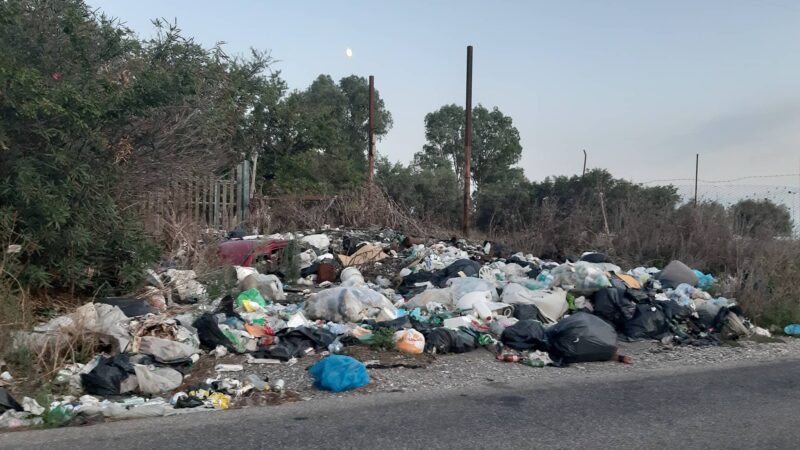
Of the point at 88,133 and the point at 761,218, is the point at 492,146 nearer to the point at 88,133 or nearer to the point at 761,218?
the point at 761,218

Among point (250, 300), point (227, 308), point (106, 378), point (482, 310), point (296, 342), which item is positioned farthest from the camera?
point (250, 300)

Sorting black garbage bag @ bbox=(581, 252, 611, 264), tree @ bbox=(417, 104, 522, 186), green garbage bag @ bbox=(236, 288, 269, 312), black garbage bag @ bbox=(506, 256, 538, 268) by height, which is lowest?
green garbage bag @ bbox=(236, 288, 269, 312)

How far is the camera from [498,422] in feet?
15.9

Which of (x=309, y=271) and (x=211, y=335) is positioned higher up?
(x=309, y=271)

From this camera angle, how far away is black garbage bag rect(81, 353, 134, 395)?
215 inches

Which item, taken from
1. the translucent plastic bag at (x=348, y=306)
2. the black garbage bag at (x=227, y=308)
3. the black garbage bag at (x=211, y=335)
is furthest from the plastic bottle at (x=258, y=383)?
the translucent plastic bag at (x=348, y=306)

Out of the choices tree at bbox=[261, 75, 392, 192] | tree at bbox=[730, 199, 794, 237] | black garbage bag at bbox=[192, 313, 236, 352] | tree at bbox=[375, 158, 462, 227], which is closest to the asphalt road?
black garbage bag at bbox=[192, 313, 236, 352]

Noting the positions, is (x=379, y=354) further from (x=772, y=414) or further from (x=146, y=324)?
(x=772, y=414)

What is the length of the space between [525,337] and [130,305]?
4.52 metres

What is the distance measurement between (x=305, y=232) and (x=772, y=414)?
35.9ft

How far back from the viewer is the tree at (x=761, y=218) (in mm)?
13516

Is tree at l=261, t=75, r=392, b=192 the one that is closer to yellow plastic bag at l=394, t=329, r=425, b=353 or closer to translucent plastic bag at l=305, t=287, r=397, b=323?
translucent plastic bag at l=305, t=287, r=397, b=323

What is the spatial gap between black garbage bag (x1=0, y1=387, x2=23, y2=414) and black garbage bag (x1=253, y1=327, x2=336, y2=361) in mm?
2231

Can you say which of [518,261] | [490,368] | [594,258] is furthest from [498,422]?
[594,258]
